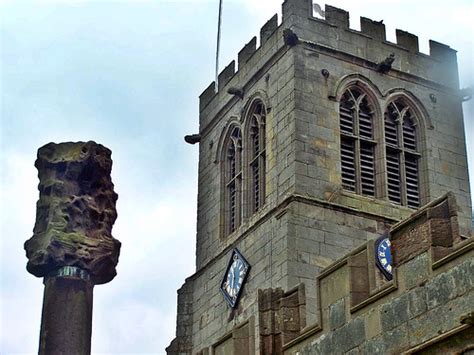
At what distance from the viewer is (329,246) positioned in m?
29.7

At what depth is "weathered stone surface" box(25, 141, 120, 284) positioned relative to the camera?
435 inches

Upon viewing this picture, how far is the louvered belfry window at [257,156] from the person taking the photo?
3272 centimetres

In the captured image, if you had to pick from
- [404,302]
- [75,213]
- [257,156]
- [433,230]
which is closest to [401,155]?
[257,156]

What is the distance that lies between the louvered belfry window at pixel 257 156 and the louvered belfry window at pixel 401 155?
3.17 metres

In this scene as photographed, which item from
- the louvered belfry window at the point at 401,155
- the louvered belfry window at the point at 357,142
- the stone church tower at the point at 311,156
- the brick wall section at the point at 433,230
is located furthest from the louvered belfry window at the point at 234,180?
the brick wall section at the point at 433,230

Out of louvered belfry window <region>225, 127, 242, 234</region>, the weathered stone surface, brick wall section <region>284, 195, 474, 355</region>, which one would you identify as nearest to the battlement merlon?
louvered belfry window <region>225, 127, 242, 234</region>

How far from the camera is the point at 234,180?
34.6 meters

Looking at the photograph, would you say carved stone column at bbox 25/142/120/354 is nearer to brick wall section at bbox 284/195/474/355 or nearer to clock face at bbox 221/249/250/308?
Answer: brick wall section at bbox 284/195/474/355

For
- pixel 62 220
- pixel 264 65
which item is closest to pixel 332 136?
pixel 264 65

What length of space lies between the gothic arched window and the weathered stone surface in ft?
68.1

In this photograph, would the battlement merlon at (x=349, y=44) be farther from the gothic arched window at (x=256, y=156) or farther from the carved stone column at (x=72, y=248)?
the carved stone column at (x=72, y=248)

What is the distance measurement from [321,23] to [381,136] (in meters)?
3.27

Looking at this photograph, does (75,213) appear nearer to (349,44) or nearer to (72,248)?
(72,248)

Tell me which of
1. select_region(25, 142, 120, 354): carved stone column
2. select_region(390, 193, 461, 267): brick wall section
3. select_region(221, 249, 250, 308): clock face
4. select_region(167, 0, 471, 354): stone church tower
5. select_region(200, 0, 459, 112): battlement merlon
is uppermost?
select_region(200, 0, 459, 112): battlement merlon
